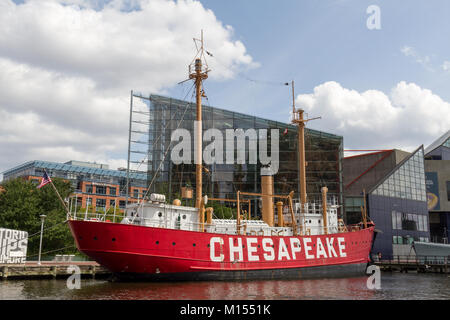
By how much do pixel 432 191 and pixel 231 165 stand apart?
3045 centimetres

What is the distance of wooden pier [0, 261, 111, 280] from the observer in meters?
23.5

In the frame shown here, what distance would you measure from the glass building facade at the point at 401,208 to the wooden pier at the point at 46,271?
101 ft

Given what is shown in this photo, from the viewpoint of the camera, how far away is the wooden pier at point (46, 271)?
23.5 metres

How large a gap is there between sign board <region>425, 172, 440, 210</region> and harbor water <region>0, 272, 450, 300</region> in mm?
34831

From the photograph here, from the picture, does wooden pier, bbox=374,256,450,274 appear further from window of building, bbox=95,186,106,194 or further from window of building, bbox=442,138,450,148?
window of building, bbox=95,186,106,194

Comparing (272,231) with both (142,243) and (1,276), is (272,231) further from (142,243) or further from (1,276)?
(1,276)

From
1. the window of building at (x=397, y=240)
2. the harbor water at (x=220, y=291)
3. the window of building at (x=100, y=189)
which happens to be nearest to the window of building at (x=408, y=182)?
the window of building at (x=397, y=240)

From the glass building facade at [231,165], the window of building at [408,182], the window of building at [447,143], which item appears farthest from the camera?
the window of building at [447,143]

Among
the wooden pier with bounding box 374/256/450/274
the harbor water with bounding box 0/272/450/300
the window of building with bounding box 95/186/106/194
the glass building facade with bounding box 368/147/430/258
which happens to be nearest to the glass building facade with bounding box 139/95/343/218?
the glass building facade with bounding box 368/147/430/258

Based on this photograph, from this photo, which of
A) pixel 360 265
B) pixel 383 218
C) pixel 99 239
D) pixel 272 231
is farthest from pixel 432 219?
pixel 99 239

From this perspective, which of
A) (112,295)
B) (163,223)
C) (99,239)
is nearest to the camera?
(112,295)

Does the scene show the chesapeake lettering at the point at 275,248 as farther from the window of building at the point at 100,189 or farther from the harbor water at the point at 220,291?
the window of building at the point at 100,189
